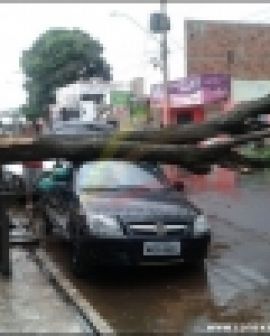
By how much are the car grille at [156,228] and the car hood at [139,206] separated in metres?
0.06

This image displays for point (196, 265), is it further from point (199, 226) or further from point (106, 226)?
point (106, 226)

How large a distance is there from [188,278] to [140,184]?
1.48m

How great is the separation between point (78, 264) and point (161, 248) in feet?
3.20

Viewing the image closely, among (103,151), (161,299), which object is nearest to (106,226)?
(161,299)

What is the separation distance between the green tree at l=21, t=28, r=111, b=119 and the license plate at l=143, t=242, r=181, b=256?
44.2 metres

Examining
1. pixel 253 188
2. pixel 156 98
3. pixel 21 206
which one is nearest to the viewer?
pixel 21 206

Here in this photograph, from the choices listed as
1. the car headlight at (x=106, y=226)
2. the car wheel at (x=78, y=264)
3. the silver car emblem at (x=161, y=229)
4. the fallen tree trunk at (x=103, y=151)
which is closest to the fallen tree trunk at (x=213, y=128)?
the fallen tree trunk at (x=103, y=151)

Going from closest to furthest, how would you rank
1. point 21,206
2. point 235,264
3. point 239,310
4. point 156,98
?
point 239,310, point 235,264, point 21,206, point 156,98

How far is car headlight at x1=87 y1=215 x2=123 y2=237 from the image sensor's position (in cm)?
765

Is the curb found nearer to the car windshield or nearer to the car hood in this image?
the car hood

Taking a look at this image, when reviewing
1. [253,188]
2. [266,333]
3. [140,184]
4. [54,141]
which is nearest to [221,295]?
[266,333]

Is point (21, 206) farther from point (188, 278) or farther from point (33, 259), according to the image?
point (188, 278)

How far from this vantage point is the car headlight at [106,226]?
7.65 metres

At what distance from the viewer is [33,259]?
30.1 feet
